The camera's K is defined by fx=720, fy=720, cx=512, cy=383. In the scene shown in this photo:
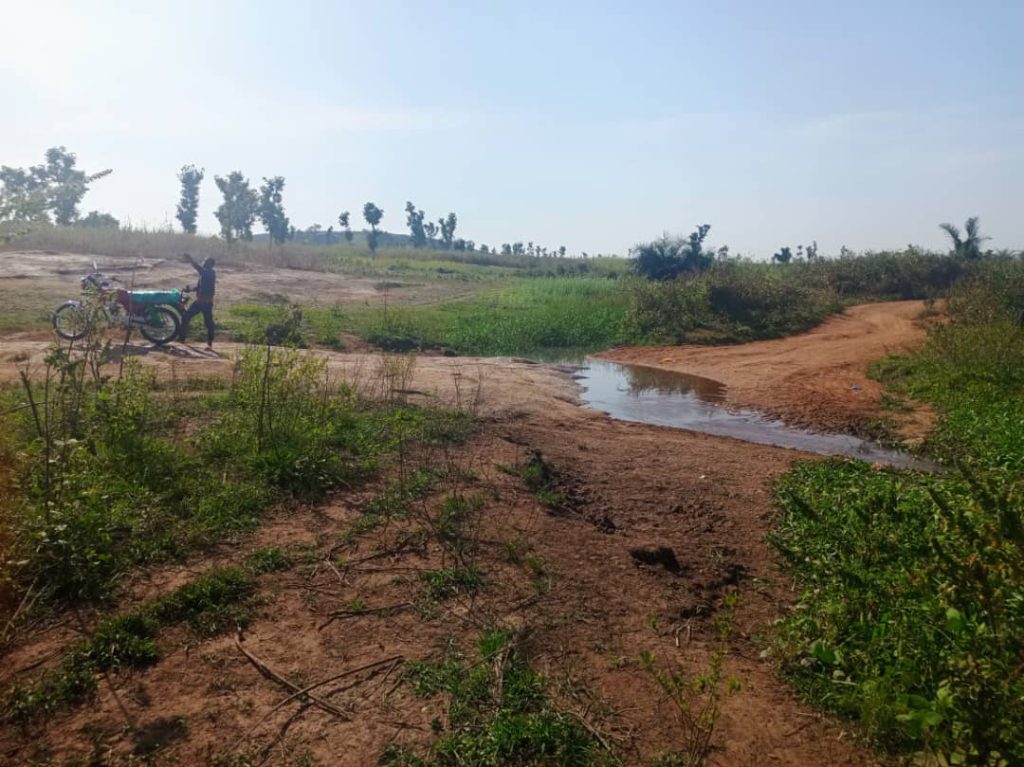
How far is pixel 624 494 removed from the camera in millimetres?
6027

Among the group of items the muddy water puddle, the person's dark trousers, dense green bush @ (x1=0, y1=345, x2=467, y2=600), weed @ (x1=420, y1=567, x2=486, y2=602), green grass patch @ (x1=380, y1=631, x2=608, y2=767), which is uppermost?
the person's dark trousers

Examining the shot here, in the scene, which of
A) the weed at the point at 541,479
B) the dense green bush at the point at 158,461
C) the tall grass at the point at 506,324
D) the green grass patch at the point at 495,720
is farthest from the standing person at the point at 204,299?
the green grass patch at the point at 495,720

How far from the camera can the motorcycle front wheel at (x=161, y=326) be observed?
1171 centimetres

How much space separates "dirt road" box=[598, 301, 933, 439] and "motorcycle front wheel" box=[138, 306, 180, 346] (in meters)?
9.19

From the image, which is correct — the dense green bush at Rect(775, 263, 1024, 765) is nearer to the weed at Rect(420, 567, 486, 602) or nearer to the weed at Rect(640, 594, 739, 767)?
the weed at Rect(640, 594, 739, 767)

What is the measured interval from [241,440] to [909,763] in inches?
189

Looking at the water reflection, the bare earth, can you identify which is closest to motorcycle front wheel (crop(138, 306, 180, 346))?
the bare earth

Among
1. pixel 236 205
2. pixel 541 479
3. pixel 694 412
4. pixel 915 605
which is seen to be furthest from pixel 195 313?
pixel 236 205

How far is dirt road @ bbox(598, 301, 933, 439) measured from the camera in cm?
1044

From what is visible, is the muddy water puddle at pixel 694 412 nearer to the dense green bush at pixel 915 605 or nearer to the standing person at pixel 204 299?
the dense green bush at pixel 915 605

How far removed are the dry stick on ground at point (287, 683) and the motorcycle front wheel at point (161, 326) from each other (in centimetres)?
973

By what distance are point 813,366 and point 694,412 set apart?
4.69 meters

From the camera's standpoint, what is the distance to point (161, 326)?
38.8ft

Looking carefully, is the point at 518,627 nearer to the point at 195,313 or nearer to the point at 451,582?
the point at 451,582
